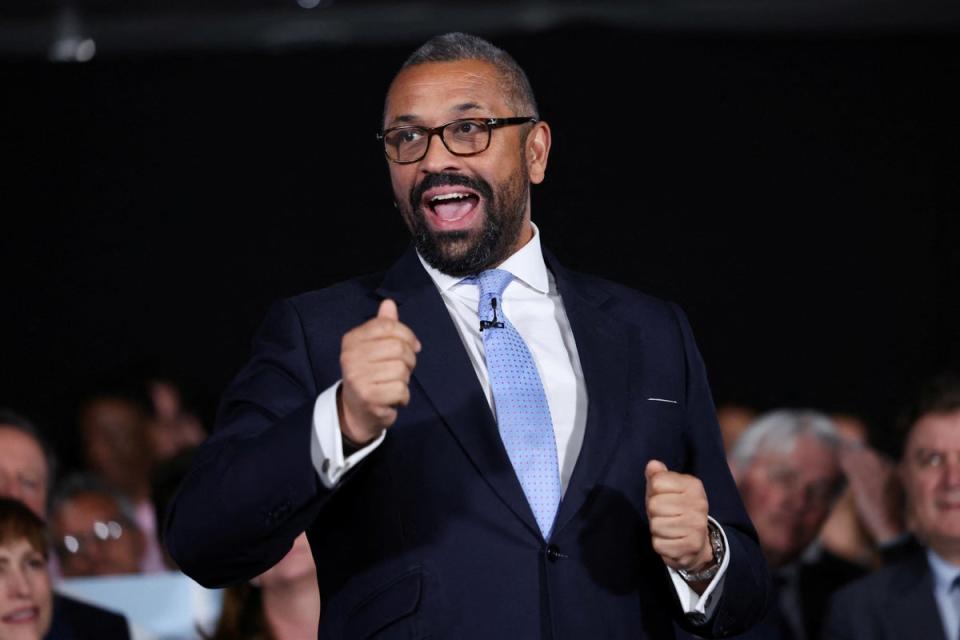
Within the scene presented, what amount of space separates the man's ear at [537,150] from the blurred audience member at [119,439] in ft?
11.8

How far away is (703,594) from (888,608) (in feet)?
5.87

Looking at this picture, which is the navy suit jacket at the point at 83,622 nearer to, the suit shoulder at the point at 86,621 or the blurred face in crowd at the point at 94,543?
the suit shoulder at the point at 86,621

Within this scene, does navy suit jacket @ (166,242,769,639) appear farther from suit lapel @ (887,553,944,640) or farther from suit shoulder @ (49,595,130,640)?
suit lapel @ (887,553,944,640)

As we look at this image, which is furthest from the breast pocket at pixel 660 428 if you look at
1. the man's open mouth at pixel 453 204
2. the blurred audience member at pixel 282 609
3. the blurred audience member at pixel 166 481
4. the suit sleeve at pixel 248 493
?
the blurred audience member at pixel 166 481

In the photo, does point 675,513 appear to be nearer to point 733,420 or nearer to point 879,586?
point 879,586

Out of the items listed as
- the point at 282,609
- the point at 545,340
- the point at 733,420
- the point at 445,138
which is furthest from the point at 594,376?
the point at 733,420

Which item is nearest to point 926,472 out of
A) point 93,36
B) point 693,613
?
point 693,613

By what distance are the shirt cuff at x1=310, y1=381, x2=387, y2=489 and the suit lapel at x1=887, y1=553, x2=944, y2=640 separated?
223cm

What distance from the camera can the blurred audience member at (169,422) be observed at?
19.7 feet

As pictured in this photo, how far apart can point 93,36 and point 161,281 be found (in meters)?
1.07

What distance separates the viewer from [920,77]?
6410 millimetres

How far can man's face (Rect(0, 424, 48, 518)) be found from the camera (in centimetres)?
431

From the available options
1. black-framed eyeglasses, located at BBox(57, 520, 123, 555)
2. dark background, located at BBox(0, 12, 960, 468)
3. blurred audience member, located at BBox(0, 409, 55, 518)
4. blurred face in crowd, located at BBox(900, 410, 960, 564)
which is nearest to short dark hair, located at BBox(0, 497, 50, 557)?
blurred audience member, located at BBox(0, 409, 55, 518)

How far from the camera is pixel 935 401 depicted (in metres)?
4.09
